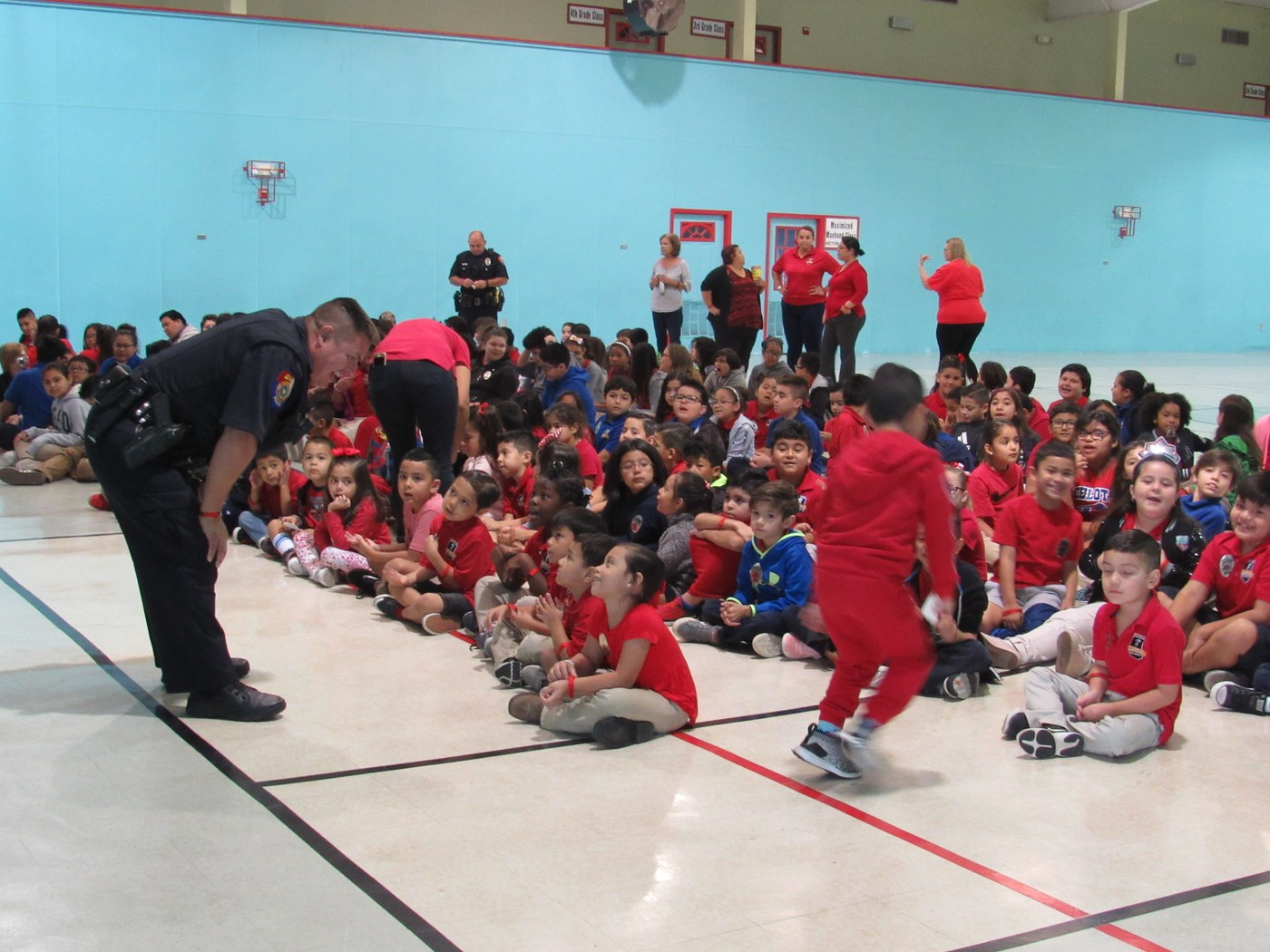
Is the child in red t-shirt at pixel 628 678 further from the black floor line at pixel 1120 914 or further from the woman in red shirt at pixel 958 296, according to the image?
the woman in red shirt at pixel 958 296

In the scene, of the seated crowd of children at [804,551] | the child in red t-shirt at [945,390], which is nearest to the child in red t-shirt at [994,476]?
the seated crowd of children at [804,551]

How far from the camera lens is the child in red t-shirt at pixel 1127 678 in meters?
4.07

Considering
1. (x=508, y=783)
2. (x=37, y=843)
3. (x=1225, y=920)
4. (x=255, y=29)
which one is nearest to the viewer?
(x=1225, y=920)

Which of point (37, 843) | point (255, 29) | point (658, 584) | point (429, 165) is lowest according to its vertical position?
point (37, 843)

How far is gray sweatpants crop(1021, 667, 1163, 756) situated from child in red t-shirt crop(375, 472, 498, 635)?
2441 mm

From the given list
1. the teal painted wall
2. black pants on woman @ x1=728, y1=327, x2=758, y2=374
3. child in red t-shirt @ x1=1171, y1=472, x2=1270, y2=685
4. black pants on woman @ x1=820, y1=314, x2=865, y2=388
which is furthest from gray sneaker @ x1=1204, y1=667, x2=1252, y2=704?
the teal painted wall

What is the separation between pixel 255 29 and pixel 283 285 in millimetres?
3170

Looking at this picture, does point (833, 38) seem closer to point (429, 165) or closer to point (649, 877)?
point (429, 165)

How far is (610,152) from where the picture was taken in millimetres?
18500

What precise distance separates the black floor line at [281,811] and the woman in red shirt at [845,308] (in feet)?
29.0

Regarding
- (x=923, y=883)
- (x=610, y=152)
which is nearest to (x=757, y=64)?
(x=610, y=152)

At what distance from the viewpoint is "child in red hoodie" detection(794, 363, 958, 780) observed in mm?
3617

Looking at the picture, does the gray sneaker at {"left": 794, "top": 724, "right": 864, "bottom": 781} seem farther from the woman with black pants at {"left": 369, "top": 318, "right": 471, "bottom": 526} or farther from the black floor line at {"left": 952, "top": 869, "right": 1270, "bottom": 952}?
the woman with black pants at {"left": 369, "top": 318, "right": 471, "bottom": 526}

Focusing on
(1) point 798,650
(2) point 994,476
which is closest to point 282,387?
(1) point 798,650
